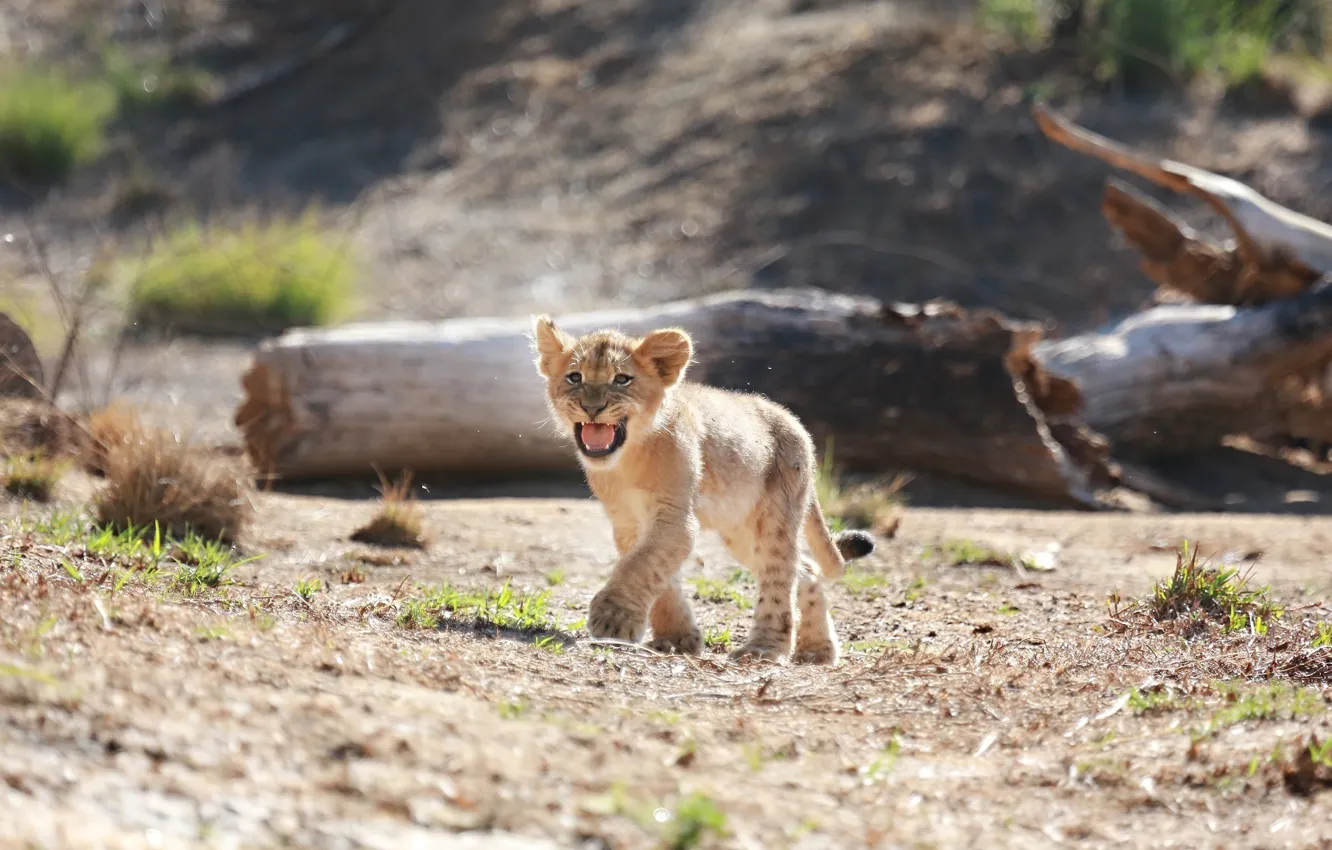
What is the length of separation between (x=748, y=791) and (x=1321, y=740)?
1.75 m

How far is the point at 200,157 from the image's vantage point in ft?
69.3

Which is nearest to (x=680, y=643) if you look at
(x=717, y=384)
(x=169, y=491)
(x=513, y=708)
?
(x=513, y=708)

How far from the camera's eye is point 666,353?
5949 mm

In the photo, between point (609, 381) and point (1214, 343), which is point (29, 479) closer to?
point (609, 381)

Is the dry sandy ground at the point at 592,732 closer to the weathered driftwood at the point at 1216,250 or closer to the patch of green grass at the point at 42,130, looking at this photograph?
the weathered driftwood at the point at 1216,250

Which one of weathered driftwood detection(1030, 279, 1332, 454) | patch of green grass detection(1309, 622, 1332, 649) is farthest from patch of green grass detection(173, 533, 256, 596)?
weathered driftwood detection(1030, 279, 1332, 454)

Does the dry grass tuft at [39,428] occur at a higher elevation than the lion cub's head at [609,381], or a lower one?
lower

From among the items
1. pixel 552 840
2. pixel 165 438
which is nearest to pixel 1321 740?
pixel 552 840

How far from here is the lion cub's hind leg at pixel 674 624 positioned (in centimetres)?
605

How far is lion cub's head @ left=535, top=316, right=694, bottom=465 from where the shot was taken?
5.79m

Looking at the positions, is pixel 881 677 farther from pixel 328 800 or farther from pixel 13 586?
pixel 13 586

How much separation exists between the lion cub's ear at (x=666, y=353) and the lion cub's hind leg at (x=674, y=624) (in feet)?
2.52

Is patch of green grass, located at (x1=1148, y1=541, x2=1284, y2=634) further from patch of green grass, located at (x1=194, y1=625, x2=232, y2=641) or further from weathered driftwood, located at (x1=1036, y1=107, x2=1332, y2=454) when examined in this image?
weathered driftwood, located at (x1=1036, y1=107, x2=1332, y2=454)

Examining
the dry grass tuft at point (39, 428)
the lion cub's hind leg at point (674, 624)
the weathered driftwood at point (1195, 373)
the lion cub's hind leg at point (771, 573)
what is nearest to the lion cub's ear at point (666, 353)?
the lion cub's hind leg at point (771, 573)
